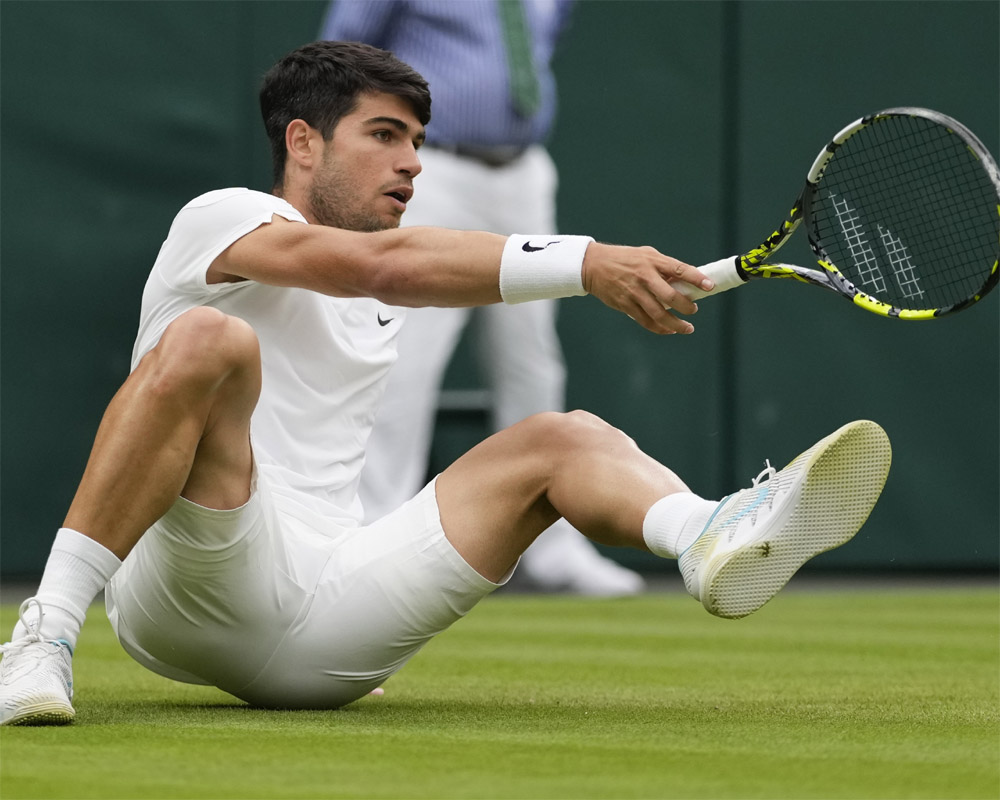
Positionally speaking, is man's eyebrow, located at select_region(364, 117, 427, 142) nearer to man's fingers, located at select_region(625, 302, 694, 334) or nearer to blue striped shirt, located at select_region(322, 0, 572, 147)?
man's fingers, located at select_region(625, 302, 694, 334)

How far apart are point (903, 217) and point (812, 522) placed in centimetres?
236

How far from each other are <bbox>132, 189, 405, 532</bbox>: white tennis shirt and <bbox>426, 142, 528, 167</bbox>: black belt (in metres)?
3.00

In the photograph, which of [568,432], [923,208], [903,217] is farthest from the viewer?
[923,208]

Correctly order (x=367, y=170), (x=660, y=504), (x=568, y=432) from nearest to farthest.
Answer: (x=660, y=504)
(x=568, y=432)
(x=367, y=170)

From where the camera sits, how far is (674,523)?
2.44m

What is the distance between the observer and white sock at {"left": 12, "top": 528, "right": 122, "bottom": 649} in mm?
2412

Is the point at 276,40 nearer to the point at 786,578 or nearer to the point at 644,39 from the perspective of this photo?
the point at 644,39

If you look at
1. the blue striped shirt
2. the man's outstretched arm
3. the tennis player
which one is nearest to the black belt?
the blue striped shirt

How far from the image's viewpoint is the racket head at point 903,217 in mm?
2783

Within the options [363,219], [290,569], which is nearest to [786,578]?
[290,569]

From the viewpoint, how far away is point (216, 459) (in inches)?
95.9

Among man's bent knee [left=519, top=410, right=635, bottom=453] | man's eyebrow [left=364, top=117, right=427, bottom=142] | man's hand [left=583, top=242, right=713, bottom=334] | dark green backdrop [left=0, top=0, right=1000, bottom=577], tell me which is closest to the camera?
man's hand [left=583, top=242, right=713, bottom=334]

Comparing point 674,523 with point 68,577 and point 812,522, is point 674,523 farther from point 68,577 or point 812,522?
point 68,577

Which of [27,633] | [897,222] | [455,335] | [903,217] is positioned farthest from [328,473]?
[455,335]
